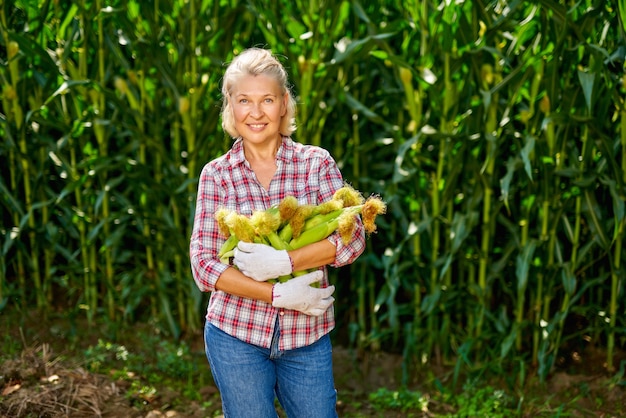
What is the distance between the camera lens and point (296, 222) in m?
2.13

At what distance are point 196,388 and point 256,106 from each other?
214 centimetres

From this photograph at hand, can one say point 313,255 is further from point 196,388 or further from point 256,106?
point 196,388

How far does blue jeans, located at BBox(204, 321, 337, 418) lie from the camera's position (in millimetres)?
2217


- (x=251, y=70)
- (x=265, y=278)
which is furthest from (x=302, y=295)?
(x=251, y=70)

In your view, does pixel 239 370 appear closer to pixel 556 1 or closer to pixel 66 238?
pixel 556 1

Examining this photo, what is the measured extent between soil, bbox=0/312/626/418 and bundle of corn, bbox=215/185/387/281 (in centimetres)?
166

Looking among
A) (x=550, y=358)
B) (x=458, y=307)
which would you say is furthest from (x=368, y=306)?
(x=550, y=358)

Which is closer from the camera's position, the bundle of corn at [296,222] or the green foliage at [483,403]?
the bundle of corn at [296,222]

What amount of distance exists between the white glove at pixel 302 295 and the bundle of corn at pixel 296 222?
0.20 feet

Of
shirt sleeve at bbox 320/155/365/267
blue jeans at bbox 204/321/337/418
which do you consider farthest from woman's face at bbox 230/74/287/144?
blue jeans at bbox 204/321/337/418

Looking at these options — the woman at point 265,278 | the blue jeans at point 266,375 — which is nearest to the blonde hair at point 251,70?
the woman at point 265,278

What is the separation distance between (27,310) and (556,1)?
335cm

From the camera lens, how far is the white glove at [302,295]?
209cm

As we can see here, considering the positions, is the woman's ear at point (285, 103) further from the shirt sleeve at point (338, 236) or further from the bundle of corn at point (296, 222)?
the bundle of corn at point (296, 222)
